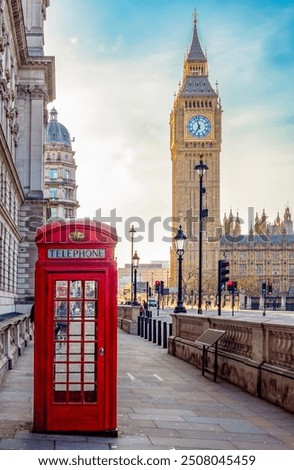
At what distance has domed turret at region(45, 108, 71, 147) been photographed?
112812 mm

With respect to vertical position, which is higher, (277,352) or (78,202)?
(78,202)

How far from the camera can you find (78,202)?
11081 centimetres

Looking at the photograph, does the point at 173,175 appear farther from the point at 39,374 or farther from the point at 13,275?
the point at 39,374

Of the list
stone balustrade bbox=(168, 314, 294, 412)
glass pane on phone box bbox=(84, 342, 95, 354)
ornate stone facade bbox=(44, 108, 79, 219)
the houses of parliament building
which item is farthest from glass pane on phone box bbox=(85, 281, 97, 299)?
the houses of parliament building

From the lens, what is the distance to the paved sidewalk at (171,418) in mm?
8141

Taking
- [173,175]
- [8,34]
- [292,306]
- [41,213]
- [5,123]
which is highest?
[173,175]

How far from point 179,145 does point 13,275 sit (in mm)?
123613

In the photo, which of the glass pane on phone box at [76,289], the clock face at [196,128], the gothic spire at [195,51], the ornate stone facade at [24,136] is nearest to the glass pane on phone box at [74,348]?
the glass pane on phone box at [76,289]

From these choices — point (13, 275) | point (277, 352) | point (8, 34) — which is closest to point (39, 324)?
point (277, 352)

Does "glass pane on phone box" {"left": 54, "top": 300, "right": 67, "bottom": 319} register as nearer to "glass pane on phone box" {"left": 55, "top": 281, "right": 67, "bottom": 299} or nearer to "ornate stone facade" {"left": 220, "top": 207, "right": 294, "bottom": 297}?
"glass pane on phone box" {"left": 55, "top": 281, "right": 67, "bottom": 299}

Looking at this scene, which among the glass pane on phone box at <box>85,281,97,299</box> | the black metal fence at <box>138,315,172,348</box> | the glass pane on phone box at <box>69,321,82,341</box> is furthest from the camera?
the black metal fence at <box>138,315,172,348</box>

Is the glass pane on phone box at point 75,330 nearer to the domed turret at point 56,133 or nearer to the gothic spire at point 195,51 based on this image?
the domed turret at point 56,133

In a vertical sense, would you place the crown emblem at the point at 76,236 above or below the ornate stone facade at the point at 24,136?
below

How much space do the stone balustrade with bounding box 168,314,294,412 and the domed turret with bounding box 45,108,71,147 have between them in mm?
98749
